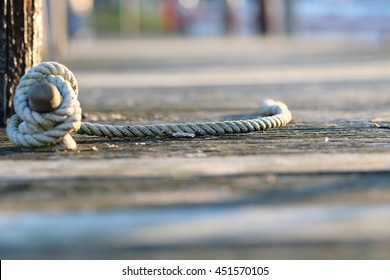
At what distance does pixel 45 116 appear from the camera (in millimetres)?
2383

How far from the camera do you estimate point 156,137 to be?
109 inches

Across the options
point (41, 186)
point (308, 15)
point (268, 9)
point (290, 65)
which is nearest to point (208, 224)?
point (41, 186)

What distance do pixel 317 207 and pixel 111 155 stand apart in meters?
0.82

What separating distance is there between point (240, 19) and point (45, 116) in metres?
25.0

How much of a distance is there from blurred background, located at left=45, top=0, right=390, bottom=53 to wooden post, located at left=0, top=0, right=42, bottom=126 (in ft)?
37.8

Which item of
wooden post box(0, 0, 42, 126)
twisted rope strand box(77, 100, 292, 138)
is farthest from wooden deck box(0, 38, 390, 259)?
wooden post box(0, 0, 42, 126)

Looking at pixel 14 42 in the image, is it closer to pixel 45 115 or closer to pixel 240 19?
pixel 45 115

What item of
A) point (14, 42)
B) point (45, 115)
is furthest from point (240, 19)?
point (45, 115)

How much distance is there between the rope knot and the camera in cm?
239

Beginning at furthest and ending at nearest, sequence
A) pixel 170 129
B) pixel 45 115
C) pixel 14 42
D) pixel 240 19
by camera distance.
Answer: pixel 240 19 < pixel 14 42 < pixel 170 129 < pixel 45 115

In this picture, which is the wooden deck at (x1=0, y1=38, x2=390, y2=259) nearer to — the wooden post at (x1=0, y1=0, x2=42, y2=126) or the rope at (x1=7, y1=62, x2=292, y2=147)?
the rope at (x1=7, y1=62, x2=292, y2=147)

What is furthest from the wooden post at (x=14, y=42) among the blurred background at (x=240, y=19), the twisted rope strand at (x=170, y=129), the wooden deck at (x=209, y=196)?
the blurred background at (x=240, y=19)

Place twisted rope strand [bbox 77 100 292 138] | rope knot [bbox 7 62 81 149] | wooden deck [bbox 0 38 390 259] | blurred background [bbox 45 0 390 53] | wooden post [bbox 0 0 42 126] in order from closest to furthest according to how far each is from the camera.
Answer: wooden deck [bbox 0 38 390 259] < rope knot [bbox 7 62 81 149] < twisted rope strand [bbox 77 100 292 138] < wooden post [bbox 0 0 42 126] < blurred background [bbox 45 0 390 53]

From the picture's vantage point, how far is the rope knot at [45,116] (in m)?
2.39
